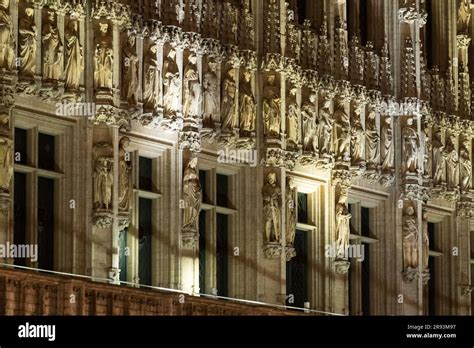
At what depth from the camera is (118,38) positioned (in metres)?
46.7

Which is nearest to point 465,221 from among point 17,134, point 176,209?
point 176,209

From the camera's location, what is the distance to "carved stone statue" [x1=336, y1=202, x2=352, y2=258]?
52.8 metres

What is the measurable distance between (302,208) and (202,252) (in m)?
4.02

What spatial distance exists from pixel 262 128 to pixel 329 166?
8.74 ft

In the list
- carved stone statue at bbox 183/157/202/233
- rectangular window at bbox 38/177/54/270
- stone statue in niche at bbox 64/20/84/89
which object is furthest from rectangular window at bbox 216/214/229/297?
stone statue in niche at bbox 64/20/84/89

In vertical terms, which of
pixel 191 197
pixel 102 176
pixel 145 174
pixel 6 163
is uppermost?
pixel 145 174

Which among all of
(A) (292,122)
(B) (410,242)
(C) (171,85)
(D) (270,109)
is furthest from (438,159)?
(C) (171,85)

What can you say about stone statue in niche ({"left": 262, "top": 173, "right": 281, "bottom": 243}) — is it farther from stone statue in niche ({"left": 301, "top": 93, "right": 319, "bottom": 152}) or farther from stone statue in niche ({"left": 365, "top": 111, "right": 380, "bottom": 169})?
stone statue in niche ({"left": 365, "top": 111, "right": 380, "bottom": 169})

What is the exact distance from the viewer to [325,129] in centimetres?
5291

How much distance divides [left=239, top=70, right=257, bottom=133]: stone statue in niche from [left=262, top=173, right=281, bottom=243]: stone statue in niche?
4.31 ft

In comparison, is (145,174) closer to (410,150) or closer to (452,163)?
(410,150)

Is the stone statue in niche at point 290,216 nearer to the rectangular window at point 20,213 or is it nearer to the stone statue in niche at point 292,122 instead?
the stone statue in niche at point 292,122

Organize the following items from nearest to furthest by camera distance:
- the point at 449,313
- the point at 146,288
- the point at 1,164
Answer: the point at 1,164 < the point at 146,288 < the point at 449,313

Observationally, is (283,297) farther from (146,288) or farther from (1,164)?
(1,164)
